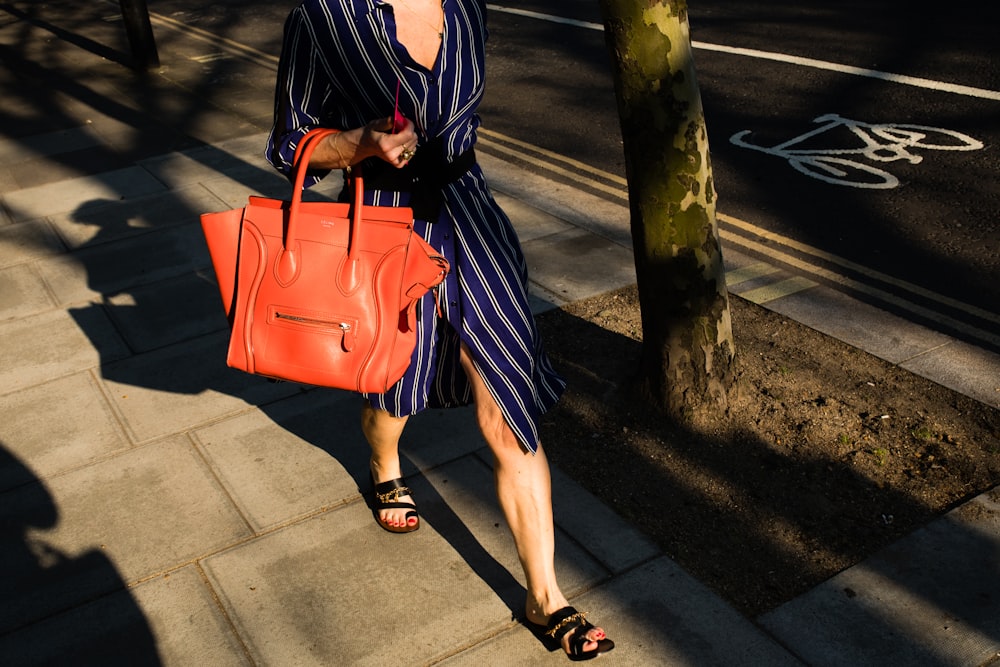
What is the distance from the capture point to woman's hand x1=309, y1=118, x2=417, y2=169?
8.19 ft

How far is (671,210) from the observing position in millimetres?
3922

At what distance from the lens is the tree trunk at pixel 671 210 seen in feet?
12.3

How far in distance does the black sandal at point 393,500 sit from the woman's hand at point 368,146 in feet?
4.29

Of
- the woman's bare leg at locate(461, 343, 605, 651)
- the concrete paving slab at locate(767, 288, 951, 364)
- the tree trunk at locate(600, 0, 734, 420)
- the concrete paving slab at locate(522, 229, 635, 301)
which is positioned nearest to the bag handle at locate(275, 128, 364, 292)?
the woman's bare leg at locate(461, 343, 605, 651)

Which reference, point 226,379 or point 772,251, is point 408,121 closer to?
point 226,379

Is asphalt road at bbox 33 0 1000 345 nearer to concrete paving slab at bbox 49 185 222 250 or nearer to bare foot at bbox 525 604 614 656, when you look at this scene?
concrete paving slab at bbox 49 185 222 250

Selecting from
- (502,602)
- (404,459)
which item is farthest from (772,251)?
(502,602)

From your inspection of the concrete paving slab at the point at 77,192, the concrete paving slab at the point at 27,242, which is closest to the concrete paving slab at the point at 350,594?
the concrete paving slab at the point at 27,242

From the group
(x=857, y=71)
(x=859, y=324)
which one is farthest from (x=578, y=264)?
(x=857, y=71)

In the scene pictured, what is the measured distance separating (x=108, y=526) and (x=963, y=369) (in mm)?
3533

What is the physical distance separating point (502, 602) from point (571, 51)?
912 cm

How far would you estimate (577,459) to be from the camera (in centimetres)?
397

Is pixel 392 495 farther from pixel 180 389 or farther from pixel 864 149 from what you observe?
pixel 864 149

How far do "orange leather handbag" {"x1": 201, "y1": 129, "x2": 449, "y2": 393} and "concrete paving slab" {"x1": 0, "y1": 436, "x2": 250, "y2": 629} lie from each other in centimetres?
113
